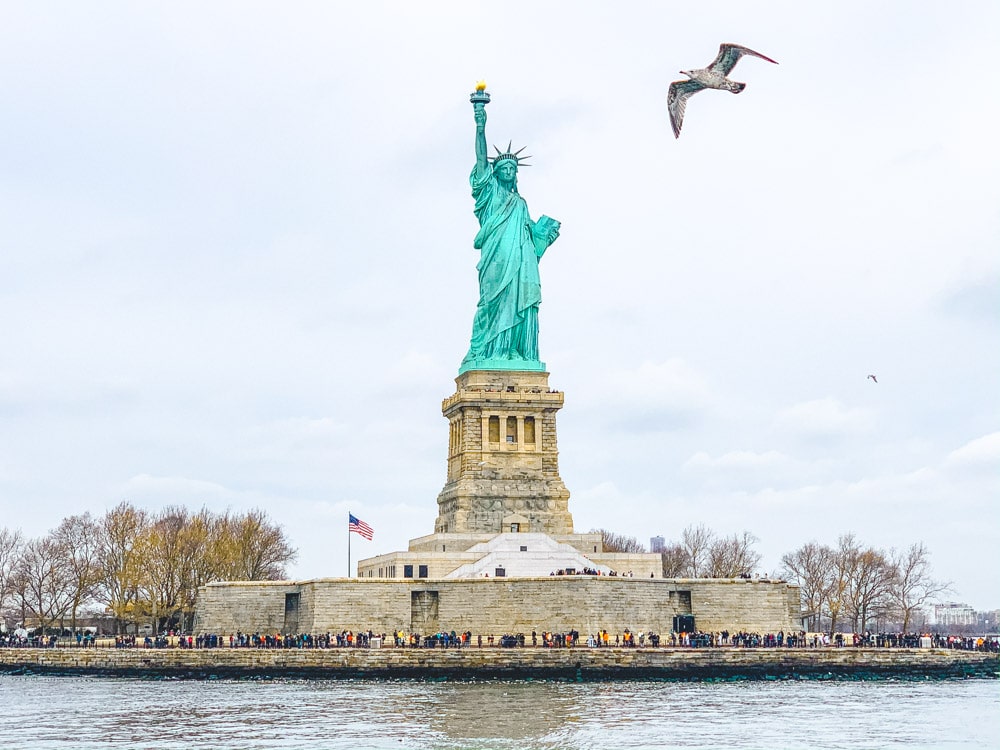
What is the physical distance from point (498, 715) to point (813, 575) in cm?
4525

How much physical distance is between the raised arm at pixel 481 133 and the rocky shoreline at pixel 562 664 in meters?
26.0

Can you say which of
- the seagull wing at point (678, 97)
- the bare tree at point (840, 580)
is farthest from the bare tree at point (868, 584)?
the seagull wing at point (678, 97)

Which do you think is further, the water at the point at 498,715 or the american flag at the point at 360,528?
the american flag at the point at 360,528

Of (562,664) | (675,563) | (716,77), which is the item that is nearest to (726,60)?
(716,77)

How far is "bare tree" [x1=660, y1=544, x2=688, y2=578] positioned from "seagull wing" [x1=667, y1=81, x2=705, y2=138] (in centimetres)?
5412

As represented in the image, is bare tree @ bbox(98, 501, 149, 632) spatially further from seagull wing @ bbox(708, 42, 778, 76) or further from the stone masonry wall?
seagull wing @ bbox(708, 42, 778, 76)

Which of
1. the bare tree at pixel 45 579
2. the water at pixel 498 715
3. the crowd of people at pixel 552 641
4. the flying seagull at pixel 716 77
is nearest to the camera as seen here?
the flying seagull at pixel 716 77

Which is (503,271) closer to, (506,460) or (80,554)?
(506,460)

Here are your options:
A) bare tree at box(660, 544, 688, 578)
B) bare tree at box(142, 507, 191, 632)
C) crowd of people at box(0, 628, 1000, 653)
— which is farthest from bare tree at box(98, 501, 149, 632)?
bare tree at box(660, 544, 688, 578)

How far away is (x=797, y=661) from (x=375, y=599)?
53.3 feet

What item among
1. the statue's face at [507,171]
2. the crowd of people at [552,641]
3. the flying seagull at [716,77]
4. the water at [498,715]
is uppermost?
the statue's face at [507,171]

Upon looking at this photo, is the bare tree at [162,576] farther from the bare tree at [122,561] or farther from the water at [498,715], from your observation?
the water at [498,715]

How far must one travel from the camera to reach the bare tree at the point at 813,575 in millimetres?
80625

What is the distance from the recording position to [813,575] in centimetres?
8162
